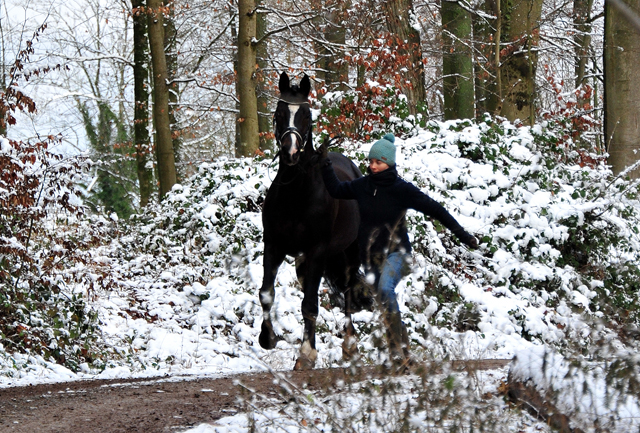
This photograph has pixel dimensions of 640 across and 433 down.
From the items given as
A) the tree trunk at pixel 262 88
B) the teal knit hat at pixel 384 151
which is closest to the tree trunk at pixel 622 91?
the teal knit hat at pixel 384 151

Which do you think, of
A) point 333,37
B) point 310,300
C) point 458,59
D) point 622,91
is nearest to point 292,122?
point 310,300

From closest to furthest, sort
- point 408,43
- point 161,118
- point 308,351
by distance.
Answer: point 308,351, point 408,43, point 161,118

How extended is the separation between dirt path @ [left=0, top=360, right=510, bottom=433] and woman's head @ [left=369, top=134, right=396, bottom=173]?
1.77 metres

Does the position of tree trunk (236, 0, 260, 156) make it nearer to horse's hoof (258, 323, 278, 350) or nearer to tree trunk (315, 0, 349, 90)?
tree trunk (315, 0, 349, 90)

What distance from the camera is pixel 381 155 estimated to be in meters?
6.10

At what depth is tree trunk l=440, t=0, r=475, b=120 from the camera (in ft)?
57.9

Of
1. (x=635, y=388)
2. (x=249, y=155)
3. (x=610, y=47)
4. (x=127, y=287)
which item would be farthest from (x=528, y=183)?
(x=635, y=388)

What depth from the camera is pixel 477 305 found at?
31.4ft

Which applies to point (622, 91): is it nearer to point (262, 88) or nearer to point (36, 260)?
point (36, 260)

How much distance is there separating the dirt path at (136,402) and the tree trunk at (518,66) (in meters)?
10.4

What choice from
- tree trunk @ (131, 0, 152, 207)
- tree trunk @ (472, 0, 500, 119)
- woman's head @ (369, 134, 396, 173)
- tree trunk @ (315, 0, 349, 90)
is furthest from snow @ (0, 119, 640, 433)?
tree trunk @ (131, 0, 152, 207)

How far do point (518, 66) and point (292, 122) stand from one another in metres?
10.9

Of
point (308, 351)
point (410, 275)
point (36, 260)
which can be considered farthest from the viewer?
point (36, 260)

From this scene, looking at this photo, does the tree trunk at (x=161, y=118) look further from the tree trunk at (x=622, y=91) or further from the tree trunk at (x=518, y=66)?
the tree trunk at (x=622, y=91)
